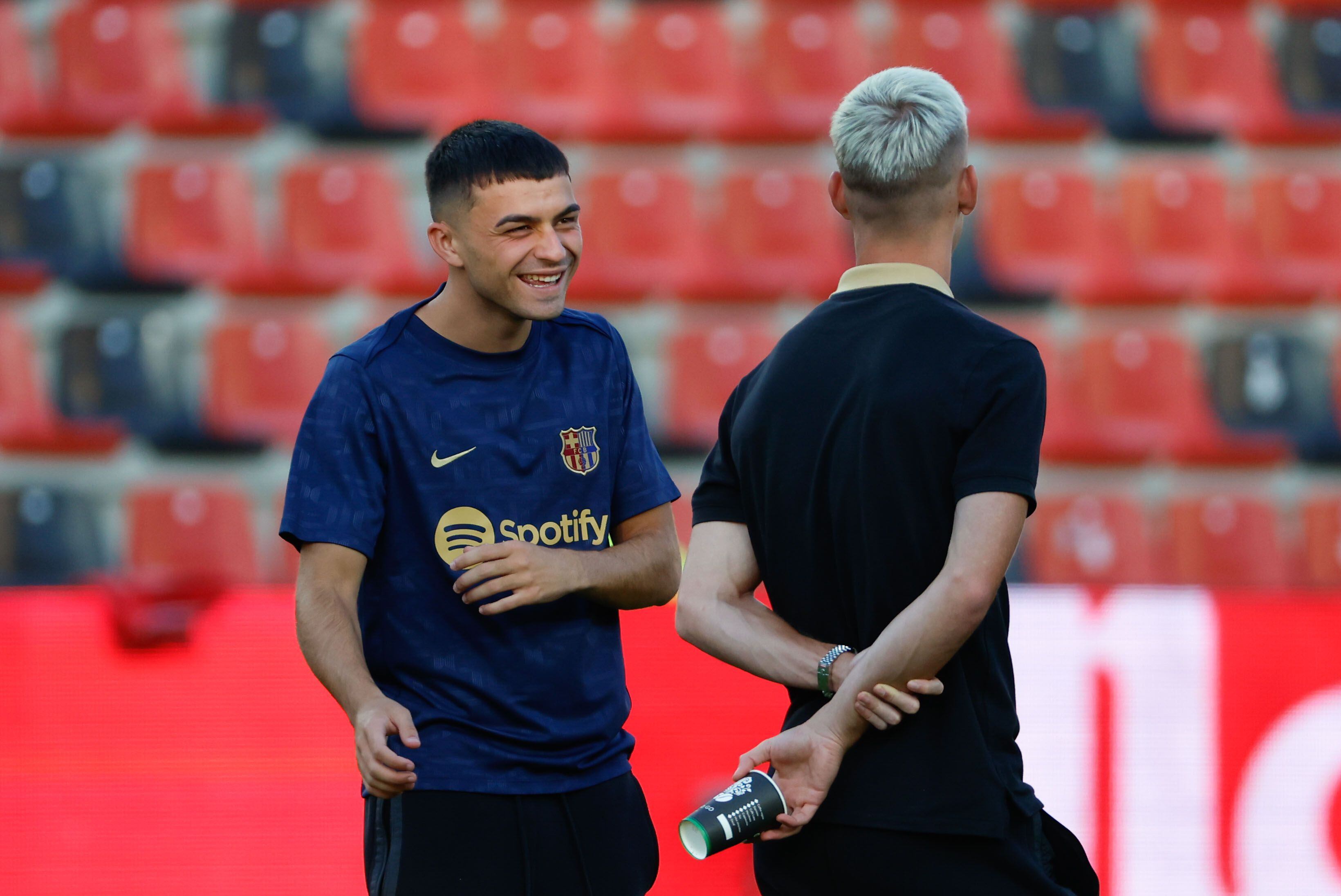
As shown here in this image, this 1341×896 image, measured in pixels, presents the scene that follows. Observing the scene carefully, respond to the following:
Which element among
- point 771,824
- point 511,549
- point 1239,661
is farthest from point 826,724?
point 1239,661

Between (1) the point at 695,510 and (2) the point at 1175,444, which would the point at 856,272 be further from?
(2) the point at 1175,444

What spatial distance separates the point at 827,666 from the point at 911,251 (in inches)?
18.6

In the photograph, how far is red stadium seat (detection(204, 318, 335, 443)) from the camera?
16.3 feet

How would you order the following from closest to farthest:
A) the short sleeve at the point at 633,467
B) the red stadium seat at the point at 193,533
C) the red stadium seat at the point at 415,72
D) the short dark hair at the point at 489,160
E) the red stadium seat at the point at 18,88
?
the short dark hair at the point at 489,160, the short sleeve at the point at 633,467, the red stadium seat at the point at 193,533, the red stadium seat at the point at 18,88, the red stadium seat at the point at 415,72

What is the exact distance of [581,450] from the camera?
182 cm

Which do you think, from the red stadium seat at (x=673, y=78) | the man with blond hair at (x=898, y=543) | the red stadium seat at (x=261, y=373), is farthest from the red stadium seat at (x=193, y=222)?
the man with blond hair at (x=898, y=543)

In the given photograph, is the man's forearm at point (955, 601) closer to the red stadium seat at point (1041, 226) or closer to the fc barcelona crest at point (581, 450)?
the fc barcelona crest at point (581, 450)

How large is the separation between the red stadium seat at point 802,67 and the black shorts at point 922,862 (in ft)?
13.6

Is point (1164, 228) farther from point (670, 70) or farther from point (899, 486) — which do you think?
Answer: point (899, 486)

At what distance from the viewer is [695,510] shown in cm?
171

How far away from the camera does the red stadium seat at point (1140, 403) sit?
4.89 m

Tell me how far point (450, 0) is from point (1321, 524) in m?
3.84

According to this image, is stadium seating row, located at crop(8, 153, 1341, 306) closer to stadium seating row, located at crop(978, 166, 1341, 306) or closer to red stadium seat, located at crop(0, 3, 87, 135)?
stadium seating row, located at crop(978, 166, 1341, 306)

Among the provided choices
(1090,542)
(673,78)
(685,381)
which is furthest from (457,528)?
(673,78)
